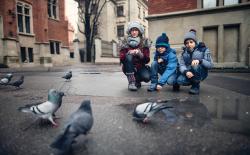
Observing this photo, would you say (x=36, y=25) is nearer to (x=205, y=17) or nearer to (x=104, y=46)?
(x=104, y=46)

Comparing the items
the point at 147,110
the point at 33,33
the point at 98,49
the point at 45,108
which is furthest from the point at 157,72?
the point at 98,49

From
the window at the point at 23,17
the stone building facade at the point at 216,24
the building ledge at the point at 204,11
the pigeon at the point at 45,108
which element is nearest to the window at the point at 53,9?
the window at the point at 23,17

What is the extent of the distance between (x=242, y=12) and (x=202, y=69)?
9.35m

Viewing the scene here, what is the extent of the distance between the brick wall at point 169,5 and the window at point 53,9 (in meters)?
13.3

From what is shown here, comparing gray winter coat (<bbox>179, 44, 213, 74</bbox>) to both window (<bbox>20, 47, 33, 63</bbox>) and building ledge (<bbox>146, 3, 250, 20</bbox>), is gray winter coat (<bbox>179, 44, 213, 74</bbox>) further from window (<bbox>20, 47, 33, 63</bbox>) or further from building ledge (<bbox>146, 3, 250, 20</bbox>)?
window (<bbox>20, 47, 33, 63</bbox>)

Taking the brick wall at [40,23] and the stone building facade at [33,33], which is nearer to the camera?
the stone building facade at [33,33]

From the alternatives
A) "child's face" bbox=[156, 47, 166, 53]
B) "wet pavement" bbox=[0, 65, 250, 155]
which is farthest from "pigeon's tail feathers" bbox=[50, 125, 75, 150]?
"child's face" bbox=[156, 47, 166, 53]

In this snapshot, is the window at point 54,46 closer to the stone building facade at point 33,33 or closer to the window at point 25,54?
the stone building facade at point 33,33

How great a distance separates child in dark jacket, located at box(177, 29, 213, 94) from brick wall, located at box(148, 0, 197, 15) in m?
9.38

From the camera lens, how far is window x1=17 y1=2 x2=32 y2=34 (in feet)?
62.3

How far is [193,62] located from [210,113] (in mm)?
1445

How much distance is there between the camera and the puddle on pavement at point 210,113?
244cm

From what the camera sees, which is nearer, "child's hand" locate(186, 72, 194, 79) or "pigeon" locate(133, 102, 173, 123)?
"pigeon" locate(133, 102, 173, 123)

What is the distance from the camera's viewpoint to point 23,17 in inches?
760
